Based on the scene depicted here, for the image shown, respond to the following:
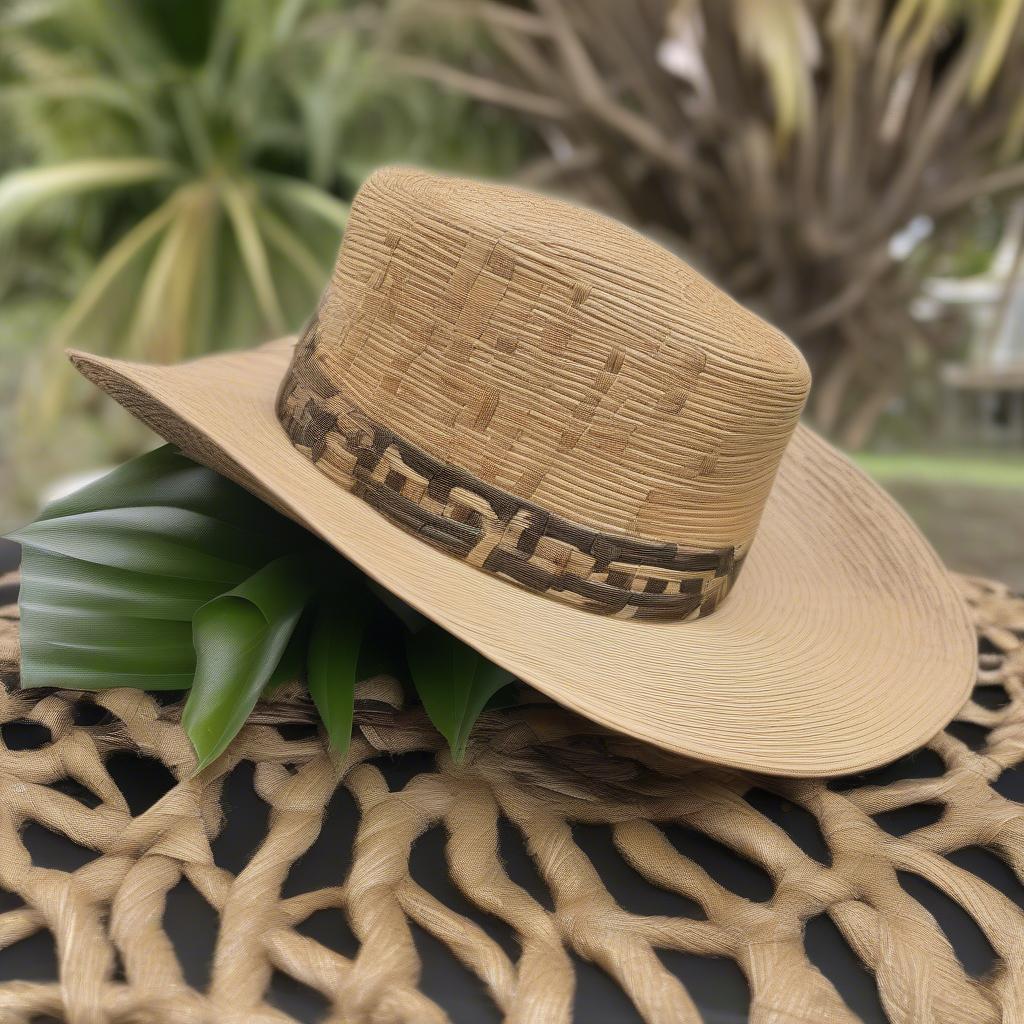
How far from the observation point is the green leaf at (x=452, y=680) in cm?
47

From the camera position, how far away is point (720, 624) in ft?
1.99

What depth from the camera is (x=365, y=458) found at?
1.75 ft

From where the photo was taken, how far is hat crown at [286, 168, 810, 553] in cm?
51

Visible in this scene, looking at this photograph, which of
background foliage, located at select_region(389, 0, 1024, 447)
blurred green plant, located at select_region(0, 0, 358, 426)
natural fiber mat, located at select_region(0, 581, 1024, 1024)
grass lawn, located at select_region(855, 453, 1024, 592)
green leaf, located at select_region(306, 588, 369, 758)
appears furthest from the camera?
blurred green plant, located at select_region(0, 0, 358, 426)

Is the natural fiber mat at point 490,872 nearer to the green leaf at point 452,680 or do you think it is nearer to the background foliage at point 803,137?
the green leaf at point 452,680

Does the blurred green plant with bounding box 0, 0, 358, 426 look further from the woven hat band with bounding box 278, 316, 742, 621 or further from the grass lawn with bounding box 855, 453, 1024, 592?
the woven hat band with bounding box 278, 316, 742, 621

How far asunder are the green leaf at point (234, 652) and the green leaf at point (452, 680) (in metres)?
0.06

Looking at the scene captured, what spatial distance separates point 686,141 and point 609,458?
7.74ft

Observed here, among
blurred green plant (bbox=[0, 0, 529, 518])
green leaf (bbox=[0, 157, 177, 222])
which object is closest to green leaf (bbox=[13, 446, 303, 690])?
blurred green plant (bbox=[0, 0, 529, 518])

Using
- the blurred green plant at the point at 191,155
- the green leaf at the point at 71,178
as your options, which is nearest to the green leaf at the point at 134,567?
the blurred green plant at the point at 191,155

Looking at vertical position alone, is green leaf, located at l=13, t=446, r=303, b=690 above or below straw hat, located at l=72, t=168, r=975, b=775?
below

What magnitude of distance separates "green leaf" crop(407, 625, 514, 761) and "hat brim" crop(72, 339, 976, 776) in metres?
0.03

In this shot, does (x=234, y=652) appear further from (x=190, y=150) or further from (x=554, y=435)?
(x=190, y=150)

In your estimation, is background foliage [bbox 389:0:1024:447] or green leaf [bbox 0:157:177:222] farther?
green leaf [bbox 0:157:177:222]
